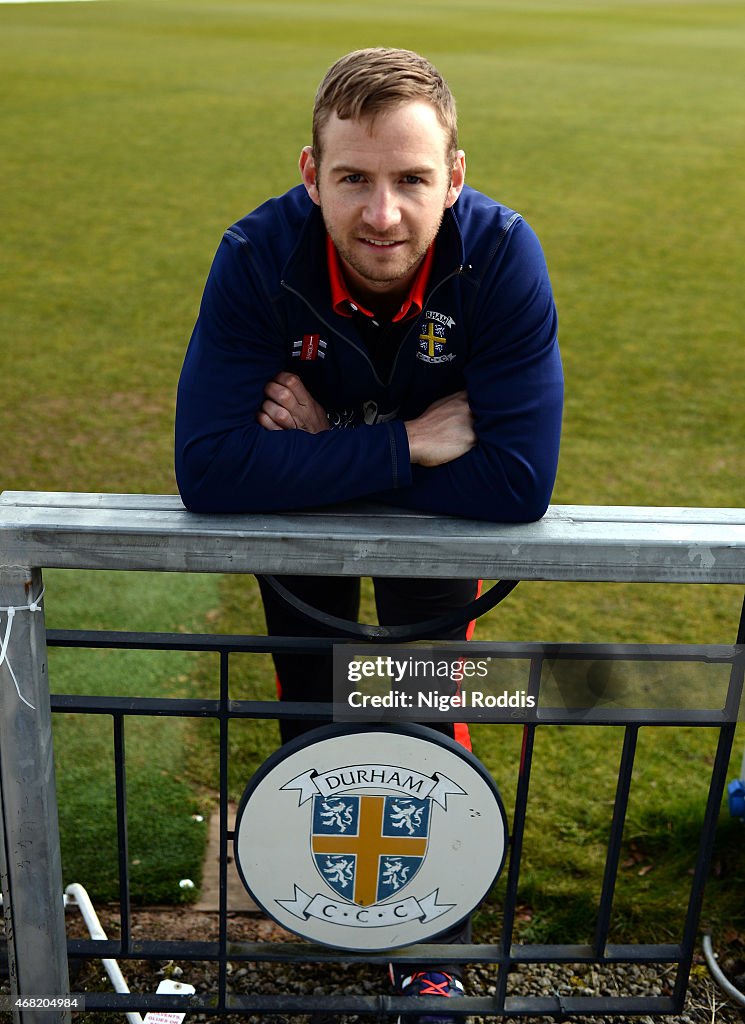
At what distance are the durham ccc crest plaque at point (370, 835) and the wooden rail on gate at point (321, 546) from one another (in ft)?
1.01

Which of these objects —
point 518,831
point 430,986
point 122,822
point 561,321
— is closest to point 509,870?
point 518,831

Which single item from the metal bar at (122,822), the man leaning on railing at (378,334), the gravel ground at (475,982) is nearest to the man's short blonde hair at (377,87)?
the man leaning on railing at (378,334)

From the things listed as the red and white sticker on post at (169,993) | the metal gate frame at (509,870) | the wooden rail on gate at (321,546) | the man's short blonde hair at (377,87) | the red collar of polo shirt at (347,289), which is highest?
the man's short blonde hair at (377,87)

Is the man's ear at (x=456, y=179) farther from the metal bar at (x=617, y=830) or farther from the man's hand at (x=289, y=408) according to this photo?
the metal bar at (x=617, y=830)

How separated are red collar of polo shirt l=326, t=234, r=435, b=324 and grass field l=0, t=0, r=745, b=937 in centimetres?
152

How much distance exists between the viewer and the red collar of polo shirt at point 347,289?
1862 mm

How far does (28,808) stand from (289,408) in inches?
31.6

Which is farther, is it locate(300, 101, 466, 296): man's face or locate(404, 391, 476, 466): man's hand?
locate(404, 391, 476, 466): man's hand

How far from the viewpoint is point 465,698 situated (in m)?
1.83

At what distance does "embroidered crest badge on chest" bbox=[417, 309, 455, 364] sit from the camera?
6.13 ft

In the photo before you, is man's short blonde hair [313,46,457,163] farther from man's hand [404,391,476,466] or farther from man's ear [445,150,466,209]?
Result: man's hand [404,391,476,466]

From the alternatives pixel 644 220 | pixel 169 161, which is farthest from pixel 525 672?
pixel 169 161

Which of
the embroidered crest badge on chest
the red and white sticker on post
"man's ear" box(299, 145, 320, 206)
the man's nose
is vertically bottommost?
the red and white sticker on post

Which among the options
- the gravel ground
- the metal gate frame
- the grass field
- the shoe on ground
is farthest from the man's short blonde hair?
the grass field
